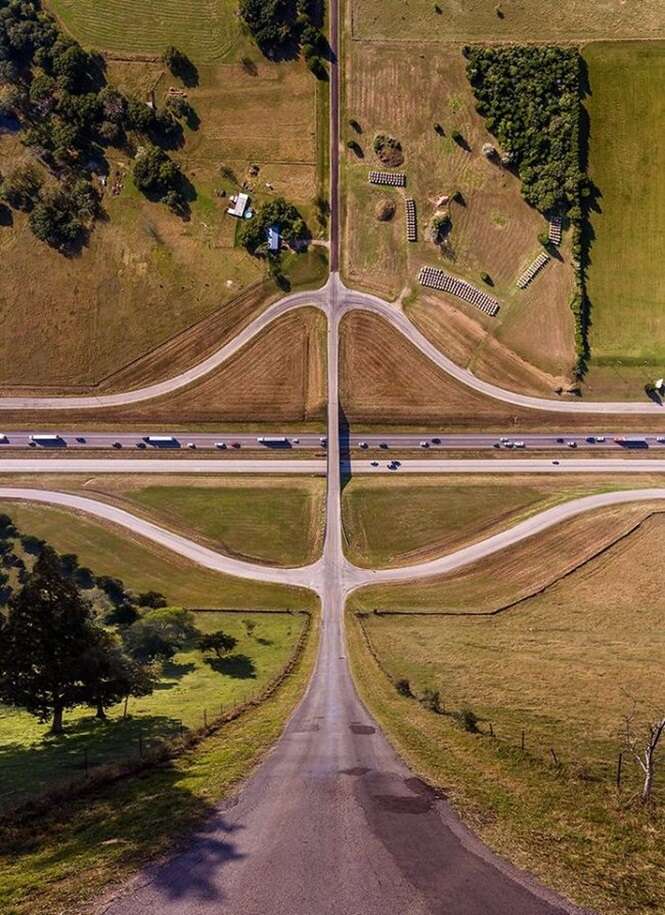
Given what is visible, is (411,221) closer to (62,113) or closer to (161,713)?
(62,113)

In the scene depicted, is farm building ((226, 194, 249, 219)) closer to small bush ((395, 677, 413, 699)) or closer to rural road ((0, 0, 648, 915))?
rural road ((0, 0, 648, 915))

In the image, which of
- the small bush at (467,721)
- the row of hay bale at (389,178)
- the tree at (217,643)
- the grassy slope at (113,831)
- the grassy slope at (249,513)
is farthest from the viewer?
the row of hay bale at (389,178)

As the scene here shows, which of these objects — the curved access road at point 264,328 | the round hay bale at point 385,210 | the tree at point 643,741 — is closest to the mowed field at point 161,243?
the curved access road at point 264,328

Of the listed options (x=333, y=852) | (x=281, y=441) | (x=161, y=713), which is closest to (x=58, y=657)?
(x=161, y=713)

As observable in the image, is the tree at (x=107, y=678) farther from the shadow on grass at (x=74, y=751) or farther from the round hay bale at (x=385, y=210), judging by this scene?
the round hay bale at (x=385, y=210)

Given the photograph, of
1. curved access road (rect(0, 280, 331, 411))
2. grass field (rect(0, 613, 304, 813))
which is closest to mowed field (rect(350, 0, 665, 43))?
curved access road (rect(0, 280, 331, 411))

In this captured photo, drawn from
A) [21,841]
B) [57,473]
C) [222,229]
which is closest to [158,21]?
[222,229]
